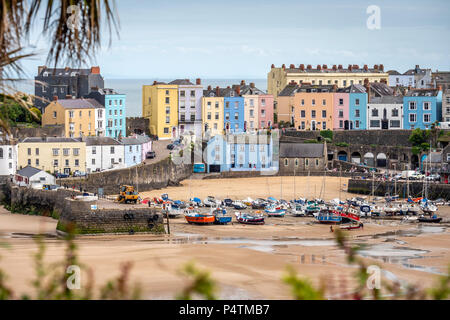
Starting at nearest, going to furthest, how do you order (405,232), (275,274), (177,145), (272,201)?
(275,274), (405,232), (272,201), (177,145)

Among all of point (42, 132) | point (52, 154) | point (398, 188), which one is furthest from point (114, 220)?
point (42, 132)

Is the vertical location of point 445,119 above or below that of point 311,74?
below

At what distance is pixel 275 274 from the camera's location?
19.3m

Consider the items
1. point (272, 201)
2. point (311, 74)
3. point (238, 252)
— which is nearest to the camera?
point (238, 252)

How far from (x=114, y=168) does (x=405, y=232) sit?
1902 centimetres

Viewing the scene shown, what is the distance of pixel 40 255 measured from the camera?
364 cm

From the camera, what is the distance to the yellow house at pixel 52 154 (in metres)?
40.6

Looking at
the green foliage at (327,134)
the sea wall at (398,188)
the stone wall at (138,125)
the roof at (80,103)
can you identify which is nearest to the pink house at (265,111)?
the green foliage at (327,134)

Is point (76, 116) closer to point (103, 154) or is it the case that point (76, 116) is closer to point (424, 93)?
point (103, 154)

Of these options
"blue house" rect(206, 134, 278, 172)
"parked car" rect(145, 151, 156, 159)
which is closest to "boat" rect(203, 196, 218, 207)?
"blue house" rect(206, 134, 278, 172)

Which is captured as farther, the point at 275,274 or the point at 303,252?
the point at 303,252
